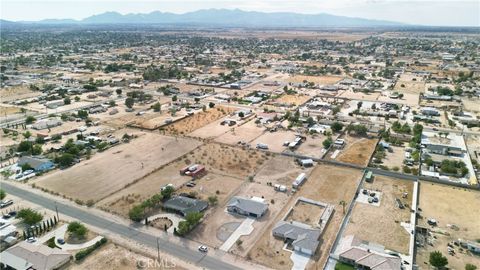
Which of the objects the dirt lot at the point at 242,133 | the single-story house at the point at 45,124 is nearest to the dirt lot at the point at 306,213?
the dirt lot at the point at 242,133

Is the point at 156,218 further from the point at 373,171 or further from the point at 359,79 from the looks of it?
the point at 359,79

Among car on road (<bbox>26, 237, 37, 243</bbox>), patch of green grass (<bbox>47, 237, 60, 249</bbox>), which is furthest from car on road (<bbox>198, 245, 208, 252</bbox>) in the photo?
car on road (<bbox>26, 237, 37, 243</bbox>)

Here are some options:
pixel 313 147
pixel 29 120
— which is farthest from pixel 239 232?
pixel 29 120

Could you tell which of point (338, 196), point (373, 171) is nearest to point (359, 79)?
point (373, 171)

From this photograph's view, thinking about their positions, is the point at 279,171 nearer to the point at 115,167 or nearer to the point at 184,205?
the point at 184,205

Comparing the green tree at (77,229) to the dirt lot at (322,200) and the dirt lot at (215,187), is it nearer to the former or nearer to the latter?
the dirt lot at (215,187)
